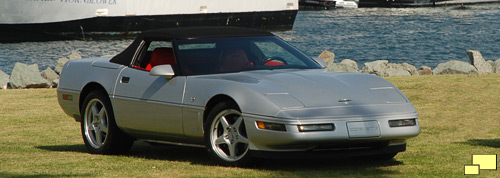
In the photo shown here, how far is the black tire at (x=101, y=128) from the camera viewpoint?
28.6 feet

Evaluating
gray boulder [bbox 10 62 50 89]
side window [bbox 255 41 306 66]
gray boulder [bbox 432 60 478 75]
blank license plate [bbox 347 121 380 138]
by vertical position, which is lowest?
gray boulder [bbox 432 60 478 75]

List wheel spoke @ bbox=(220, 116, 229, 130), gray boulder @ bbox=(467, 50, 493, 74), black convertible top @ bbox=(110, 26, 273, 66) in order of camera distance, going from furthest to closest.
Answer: gray boulder @ bbox=(467, 50, 493, 74) < black convertible top @ bbox=(110, 26, 273, 66) < wheel spoke @ bbox=(220, 116, 229, 130)

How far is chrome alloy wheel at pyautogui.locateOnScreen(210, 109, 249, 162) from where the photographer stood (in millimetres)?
7379

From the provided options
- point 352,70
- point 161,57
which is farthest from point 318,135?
point 352,70

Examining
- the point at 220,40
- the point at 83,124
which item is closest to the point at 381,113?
the point at 220,40

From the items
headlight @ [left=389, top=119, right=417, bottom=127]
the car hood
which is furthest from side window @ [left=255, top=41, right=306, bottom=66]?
headlight @ [left=389, top=119, right=417, bottom=127]

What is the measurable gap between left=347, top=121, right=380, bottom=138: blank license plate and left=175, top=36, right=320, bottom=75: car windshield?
4.28 ft

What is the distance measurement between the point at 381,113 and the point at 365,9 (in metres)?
94.6

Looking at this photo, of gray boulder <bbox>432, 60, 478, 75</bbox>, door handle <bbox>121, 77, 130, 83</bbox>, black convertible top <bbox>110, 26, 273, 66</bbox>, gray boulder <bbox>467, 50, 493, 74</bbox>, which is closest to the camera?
black convertible top <bbox>110, 26, 273, 66</bbox>

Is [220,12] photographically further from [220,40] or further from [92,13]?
[220,40]

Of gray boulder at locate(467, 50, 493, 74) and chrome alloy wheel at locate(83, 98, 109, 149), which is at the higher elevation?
chrome alloy wheel at locate(83, 98, 109, 149)

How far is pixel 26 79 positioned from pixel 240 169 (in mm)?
15863

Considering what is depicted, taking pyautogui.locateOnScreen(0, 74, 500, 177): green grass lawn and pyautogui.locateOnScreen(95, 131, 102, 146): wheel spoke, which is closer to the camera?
pyautogui.locateOnScreen(0, 74, 500, 177): green grass lawn

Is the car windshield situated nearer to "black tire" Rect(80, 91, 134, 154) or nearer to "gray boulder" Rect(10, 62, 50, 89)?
"black tire" Rect(80, 91, 134, 154)
